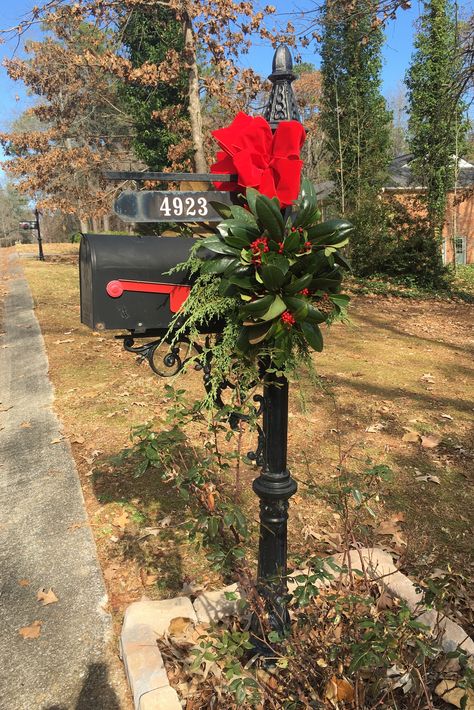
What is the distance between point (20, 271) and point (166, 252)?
17.1 meters

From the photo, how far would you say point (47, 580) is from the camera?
273cm

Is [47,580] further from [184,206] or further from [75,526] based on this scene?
[184,206]

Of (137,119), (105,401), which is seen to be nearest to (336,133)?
(137,119)

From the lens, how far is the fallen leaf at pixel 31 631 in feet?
7.76

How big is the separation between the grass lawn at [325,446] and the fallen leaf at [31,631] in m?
0.36

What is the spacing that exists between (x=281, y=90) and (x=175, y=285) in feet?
2.51

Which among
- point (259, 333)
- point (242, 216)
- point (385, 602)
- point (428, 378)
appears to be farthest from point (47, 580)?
point (428, 378)

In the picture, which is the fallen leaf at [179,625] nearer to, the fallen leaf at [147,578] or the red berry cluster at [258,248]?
the fallen leaf at [147,578]

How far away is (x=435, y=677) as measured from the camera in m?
1.79

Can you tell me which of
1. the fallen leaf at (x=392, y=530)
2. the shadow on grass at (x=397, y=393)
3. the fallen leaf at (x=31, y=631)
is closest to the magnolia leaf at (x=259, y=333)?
the fallen leaf at (x=31, y=631)

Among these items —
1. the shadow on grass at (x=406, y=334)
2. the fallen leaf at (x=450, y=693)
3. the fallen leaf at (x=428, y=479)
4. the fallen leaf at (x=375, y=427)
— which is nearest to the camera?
the fallen leaf at (x=450, y=693)

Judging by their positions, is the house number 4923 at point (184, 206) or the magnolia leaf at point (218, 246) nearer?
the magnolia leaf at point (218, 246)

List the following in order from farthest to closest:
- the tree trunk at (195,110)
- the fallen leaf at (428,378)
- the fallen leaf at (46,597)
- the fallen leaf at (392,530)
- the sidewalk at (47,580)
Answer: the tree trunk at (195,110) < the fallen leaf at (428,378) < the fallen leaf at (392,530) < the fallen leaf at (46,597) < the sidewalk at (47,580)

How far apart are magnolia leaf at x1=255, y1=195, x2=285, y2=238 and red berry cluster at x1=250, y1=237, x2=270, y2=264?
35 millimetres
